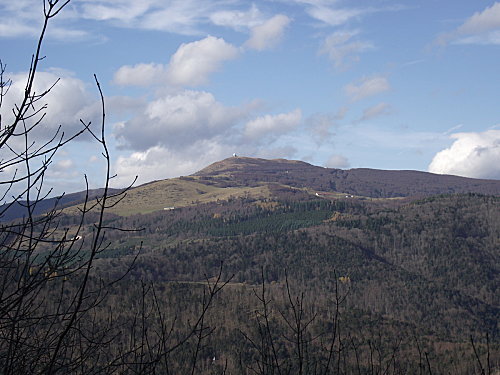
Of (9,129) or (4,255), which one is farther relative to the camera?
(4,255)

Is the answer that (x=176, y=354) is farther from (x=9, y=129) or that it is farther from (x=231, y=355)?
(x=9, y=129)

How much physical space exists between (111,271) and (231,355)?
263ft

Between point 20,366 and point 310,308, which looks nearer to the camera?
point 20,366

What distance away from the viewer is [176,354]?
112 m

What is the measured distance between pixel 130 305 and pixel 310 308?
59096 mm

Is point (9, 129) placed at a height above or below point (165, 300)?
above

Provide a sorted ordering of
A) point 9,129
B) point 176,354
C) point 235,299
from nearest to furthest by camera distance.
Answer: point 9,129
point 176,354
point 235,299

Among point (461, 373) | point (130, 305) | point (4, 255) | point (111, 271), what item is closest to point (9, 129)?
point (4, 255)

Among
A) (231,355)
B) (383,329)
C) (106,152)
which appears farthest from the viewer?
(383,329)

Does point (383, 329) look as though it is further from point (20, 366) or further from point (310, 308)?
point (20, 366)

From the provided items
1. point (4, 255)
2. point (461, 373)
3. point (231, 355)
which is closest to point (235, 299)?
point (231, 355)

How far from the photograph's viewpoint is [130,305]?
134 metres

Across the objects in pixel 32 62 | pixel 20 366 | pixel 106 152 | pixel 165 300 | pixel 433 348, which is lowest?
pixel 433 348

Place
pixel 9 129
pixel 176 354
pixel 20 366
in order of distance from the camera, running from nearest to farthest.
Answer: pixel 9 129 < pixel 20 366 < pixel 176 354
